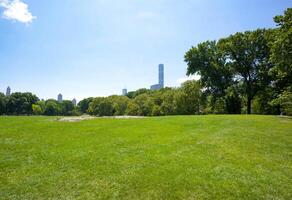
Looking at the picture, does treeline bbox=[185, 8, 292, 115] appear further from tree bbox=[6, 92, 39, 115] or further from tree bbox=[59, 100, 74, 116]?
tree bbox=[59, 100, 74, 116]

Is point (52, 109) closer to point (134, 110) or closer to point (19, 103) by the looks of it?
point (19, 103)

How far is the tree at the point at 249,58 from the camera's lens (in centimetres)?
3534

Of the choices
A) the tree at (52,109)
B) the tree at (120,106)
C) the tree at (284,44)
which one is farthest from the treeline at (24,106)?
the tree at (284,44)

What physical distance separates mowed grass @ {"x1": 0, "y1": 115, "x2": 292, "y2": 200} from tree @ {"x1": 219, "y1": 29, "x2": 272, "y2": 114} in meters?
23.8

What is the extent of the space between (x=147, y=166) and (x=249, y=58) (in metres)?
32.7

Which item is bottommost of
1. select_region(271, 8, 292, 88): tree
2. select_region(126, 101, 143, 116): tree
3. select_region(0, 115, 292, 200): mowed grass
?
select_region(0, 115, 292, 200): mowed grass

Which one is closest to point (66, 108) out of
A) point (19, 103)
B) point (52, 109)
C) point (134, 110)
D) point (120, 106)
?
point (52, 109)

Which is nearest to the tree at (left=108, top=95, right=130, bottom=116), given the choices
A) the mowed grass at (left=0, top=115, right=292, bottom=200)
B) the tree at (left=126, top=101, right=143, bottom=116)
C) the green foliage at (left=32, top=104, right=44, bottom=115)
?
the tree at (left=126, top=101, right=143, bottom=116)

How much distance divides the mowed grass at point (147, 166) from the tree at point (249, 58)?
23804mm

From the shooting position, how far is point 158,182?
24.2 feet

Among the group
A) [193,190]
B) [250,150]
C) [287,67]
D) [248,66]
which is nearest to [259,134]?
[250,150]

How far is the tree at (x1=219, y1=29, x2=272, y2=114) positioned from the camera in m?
35.3

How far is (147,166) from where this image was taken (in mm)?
8742

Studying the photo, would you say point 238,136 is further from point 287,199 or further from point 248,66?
point 248,66
